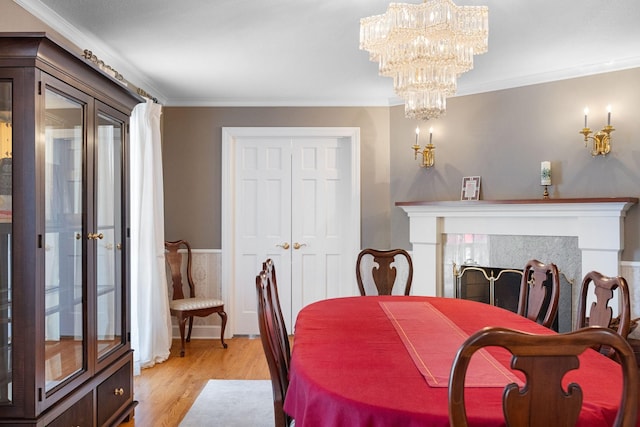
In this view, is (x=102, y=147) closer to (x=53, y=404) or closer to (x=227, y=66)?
(x=53, y=404)

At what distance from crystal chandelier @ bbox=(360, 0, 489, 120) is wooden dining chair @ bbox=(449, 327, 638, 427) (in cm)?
161

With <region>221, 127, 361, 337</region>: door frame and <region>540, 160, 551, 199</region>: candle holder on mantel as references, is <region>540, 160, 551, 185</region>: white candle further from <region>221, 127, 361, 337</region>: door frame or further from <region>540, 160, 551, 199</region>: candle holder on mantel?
<region>221, 127, 361, 337</region>: door frame

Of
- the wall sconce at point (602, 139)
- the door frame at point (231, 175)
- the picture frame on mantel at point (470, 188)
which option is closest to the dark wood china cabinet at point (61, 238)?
the door frame at point (231, 175)

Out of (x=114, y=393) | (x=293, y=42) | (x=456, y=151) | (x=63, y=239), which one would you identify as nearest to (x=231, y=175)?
(x=293, y=42)

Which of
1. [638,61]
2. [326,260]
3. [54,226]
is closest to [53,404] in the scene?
[54,226]

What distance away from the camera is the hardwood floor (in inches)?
120

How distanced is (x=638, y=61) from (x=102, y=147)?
12.5ft

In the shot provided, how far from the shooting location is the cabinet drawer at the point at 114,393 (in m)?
2.52

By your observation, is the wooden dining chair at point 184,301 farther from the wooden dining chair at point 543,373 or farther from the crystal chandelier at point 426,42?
the wooden dining chair at point 543,373

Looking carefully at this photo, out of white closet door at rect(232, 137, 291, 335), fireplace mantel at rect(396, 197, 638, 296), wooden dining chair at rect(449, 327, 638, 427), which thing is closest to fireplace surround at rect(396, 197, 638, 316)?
fireplace mantel at rect(396, 197, 638, 296)

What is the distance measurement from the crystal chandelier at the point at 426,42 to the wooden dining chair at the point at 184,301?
2.88 m

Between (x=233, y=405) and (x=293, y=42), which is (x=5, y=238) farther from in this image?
(x=293, y=42)

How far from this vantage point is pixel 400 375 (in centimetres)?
153

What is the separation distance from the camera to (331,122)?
4891 millimetres
